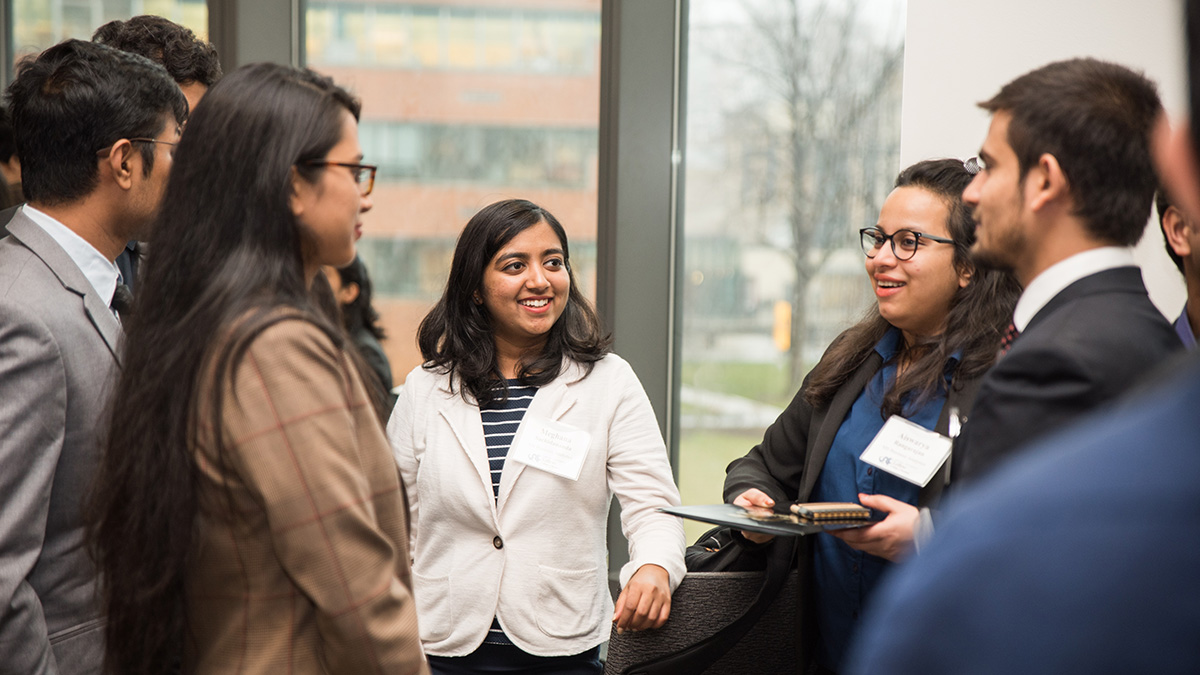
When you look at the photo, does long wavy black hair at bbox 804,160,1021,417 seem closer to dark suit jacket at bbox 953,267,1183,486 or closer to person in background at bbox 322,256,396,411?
dark suit jacket at bbox 953,267,1183,486

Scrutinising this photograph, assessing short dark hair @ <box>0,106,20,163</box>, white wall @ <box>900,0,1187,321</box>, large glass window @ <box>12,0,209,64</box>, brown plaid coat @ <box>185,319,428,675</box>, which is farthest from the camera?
large glass window @ <box>12,0,209,64</box>

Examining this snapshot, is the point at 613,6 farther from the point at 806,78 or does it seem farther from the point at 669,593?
the point at 669,593

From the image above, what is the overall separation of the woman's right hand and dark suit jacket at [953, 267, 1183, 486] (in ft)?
2.46

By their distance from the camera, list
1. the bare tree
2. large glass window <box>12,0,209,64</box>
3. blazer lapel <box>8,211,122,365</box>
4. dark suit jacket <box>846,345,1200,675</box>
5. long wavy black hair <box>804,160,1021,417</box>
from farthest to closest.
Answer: large glass window <box>12,0,209,64</box> < the bare tree < long wavy black hair <box>804,160,1021,417</box> < blazer lapel <box>8,211,122,365</box> < dark suit jacket <box>846,345,1200,675</box>

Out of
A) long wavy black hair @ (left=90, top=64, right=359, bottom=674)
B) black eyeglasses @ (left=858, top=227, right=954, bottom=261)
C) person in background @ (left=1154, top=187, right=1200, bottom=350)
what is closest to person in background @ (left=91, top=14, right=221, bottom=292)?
long wavy black hair @ (left=90, top=64, right=359, bottom=674)

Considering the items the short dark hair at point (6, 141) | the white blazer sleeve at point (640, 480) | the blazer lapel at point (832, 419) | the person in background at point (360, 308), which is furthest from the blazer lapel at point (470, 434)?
the short dark hair at point (6, 141)

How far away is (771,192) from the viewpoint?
3.71 metres

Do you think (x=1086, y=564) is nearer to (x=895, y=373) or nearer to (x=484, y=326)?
(x=895, y=373)

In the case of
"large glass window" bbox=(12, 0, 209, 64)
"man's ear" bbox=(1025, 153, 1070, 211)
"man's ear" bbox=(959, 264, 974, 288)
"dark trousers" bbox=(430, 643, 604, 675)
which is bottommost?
"dark trousers" bbox=(430, 643, 604, 675)

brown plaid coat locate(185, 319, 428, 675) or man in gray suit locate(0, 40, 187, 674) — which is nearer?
brown plaid coat locate(185, 319, 428, 675)

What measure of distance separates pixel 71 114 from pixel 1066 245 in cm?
188

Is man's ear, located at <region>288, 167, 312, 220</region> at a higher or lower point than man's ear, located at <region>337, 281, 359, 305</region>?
higher

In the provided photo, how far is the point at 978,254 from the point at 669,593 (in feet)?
3.54

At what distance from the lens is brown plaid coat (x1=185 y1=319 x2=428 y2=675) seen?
120 centimetres
